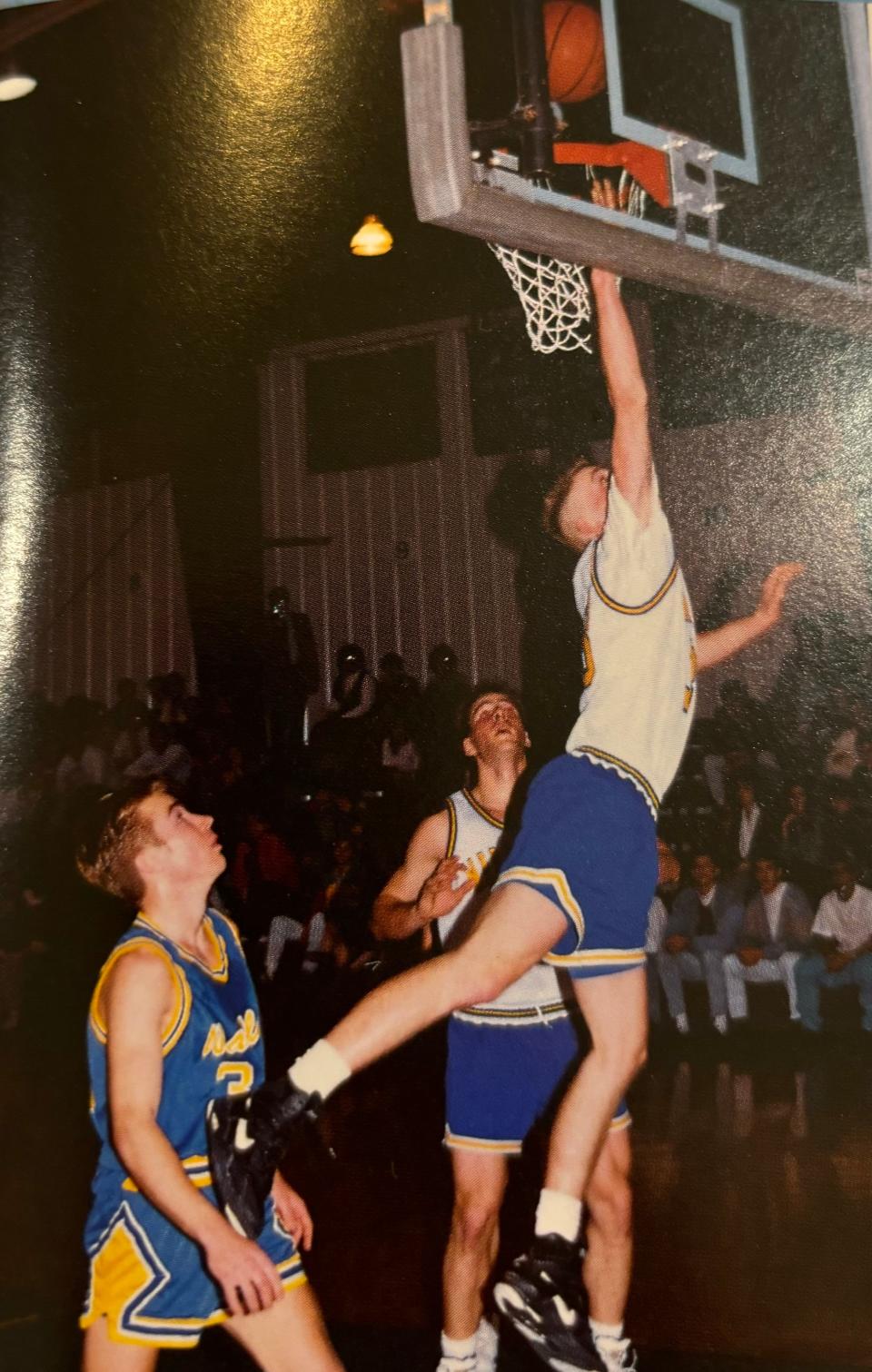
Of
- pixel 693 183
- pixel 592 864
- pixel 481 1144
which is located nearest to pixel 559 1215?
pixel 481 1144

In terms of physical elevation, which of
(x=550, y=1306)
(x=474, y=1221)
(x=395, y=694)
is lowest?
(x=550, y=1306)

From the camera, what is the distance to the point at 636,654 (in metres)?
3.20

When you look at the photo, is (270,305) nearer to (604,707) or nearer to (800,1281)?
(604,707)

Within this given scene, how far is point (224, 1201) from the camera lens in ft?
8.71

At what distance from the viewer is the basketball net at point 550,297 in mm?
3143

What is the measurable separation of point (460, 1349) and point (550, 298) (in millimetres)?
2550

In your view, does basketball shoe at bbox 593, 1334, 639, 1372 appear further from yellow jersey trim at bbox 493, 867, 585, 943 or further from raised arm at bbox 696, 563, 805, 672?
raised arm at bbox 696, 563, 805, 672

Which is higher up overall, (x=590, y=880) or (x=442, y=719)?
(x=442, y=719)

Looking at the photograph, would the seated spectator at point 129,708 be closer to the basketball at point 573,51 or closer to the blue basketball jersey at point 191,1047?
the blue basketball jersey at point 191,1047

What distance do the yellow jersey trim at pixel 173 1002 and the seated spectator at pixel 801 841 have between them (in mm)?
1417

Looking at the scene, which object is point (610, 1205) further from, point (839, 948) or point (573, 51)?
point (573, 51)

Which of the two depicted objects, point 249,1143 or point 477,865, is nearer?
point 249,1143

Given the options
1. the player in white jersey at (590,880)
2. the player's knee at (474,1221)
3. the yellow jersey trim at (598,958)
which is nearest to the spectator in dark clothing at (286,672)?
the player in white jersey at (590,880)

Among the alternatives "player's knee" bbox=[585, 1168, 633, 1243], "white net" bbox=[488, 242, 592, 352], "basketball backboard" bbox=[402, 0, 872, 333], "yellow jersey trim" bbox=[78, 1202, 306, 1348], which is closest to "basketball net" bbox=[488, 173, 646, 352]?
"white net" bbox=[488, 242, 592, 352]
